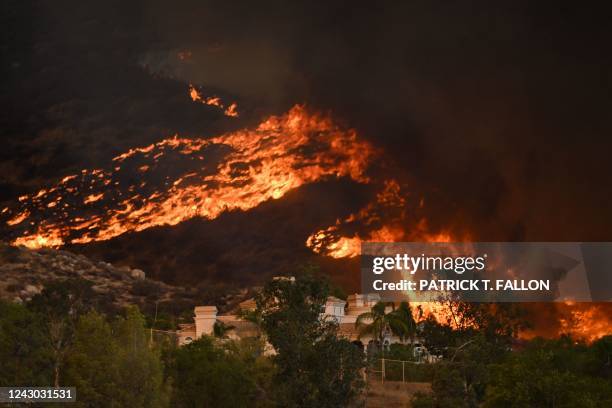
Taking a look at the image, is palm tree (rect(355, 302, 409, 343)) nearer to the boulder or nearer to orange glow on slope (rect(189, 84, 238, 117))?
the boulder

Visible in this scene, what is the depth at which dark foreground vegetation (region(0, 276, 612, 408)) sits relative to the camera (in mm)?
56844

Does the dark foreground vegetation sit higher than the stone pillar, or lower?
lower

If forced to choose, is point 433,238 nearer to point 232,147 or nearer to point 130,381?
point 232,147

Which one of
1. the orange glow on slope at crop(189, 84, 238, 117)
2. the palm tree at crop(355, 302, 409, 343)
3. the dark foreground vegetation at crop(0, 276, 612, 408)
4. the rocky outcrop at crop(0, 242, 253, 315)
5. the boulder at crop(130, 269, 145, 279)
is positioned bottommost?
the dark foreground vegetation at crop(0, 276, 612, 408)

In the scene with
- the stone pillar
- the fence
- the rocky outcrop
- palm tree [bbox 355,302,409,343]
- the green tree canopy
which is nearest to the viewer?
the green tree canopy

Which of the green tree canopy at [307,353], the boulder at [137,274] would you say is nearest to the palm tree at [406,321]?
the green tree canopy at [307,353]

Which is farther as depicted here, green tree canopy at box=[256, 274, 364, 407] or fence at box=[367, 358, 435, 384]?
fence at box=[367, 358, 435, 384]

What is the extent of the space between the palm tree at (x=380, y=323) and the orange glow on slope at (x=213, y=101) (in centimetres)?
6037

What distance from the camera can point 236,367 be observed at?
240 ft

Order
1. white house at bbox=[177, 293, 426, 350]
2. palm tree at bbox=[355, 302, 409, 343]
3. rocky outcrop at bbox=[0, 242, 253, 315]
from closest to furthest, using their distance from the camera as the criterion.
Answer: palm tree at bbox=[355, 302, 409, 343]
white house at bbox=[177, 293, 426, 350]
rocky outcrop at bbox=[0, 242, 253, 315]

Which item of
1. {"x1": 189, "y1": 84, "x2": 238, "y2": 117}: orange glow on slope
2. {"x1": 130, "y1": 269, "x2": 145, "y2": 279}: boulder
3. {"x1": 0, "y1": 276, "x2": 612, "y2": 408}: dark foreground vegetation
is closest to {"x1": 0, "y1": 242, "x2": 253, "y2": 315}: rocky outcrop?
{"x1": 130, "y1": 269, "x2": 145, "y2": 279}: boulder

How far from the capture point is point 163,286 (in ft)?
476

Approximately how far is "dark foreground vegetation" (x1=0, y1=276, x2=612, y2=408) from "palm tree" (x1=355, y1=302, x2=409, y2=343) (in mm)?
20121

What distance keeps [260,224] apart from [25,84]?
4805cm
